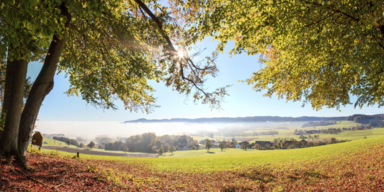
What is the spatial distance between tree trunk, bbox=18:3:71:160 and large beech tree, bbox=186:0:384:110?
6.51 meters

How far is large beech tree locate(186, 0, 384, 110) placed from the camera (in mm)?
6488

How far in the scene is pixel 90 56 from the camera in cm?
1015

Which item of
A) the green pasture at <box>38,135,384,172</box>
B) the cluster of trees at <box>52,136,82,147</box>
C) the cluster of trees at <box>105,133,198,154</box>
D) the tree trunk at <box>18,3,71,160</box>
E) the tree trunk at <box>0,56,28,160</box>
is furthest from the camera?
the cluster of trees at <box>105,133,198,154</box>

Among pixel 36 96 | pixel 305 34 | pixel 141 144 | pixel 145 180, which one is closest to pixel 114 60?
pixel 36 96

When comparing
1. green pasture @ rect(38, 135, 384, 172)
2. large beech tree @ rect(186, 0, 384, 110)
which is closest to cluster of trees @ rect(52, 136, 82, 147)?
green pasture @ rect(38, 135, 384, 172)

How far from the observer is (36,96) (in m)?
6.24

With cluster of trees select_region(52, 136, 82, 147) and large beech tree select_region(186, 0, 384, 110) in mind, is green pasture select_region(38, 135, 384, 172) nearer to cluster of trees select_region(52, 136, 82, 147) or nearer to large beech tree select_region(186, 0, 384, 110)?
large beech tree select_region(186, 0, 384, 110)

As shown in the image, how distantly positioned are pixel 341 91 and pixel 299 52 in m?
5.76

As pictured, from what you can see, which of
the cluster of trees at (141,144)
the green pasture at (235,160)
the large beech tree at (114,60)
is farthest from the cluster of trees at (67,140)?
the large beech tree at (114,60)

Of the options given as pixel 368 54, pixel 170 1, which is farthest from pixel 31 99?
pixel 368 54

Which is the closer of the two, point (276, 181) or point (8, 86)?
point (8, 86)

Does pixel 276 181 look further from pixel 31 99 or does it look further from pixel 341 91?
pixel 31 99

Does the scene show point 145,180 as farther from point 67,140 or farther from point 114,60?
point 67,140

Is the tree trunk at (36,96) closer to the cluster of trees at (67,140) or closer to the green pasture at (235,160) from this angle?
the green pasture at (235,160)
